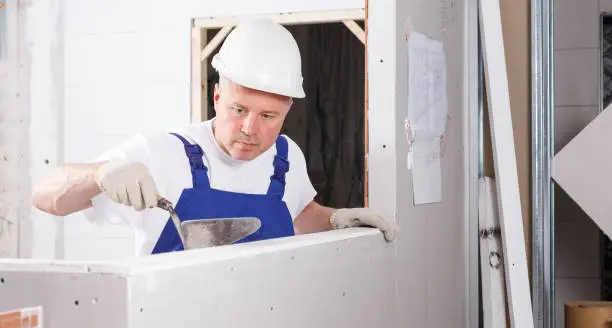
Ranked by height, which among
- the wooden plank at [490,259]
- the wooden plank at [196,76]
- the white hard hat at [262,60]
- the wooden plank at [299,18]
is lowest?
the wooden plank at [490,259]

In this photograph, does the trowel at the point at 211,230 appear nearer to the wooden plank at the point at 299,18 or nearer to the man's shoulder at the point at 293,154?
the man's shoulder at the point at 293,154

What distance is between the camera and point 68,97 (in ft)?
15.5

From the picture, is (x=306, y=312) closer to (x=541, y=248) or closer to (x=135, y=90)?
(x=541, y=248)

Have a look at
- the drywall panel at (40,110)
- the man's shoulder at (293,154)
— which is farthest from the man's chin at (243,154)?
the drywall panel at (40,110)

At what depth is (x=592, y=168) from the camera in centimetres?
317

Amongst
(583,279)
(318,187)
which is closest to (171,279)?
(583,279)

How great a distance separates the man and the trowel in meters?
→ 0.35

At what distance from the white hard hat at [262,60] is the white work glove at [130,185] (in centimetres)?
68

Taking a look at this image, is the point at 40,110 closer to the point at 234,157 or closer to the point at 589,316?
the point at 234,157

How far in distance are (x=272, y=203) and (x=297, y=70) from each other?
1.33 feet

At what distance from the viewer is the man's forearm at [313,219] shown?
2482 mm

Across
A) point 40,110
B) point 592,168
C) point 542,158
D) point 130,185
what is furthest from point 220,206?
point 40,110

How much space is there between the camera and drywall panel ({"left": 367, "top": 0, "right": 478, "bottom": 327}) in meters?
2.24

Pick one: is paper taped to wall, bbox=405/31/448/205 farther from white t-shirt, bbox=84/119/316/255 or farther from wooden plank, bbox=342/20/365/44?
wooden plank, bbox=342/20/365/44
